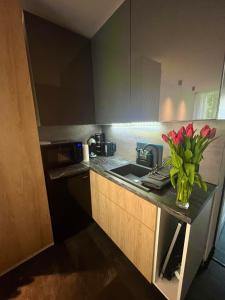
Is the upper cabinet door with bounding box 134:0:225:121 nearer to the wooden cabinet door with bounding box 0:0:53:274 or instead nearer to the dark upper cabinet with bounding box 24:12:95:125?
the dark upper cabinet with bounding box 24:12:95:125

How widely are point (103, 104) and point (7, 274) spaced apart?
203 cm

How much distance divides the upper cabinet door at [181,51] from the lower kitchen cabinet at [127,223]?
0.77m

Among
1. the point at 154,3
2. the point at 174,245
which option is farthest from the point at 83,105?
the point at 174,245

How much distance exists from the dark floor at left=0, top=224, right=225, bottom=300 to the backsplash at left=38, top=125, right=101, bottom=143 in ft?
4.44

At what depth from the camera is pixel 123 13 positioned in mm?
1270

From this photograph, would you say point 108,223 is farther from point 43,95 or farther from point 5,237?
point 43,95

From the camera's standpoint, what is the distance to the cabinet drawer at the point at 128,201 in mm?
1004

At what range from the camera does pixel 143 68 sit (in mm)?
1191

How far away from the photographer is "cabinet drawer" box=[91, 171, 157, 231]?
3.29 ft

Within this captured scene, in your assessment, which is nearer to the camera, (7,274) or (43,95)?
(7,274)

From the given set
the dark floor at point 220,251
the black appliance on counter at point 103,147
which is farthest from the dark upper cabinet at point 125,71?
the dark floor at point 220,251

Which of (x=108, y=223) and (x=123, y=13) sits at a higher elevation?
(x=123, y=13)

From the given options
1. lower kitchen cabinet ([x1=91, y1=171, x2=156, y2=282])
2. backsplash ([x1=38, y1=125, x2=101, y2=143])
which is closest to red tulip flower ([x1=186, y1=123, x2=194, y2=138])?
lower kitchen cabinet ([x1=91, y1=171, x2=156, y2=282])

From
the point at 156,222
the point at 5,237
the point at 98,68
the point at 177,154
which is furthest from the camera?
the point at 98,68
